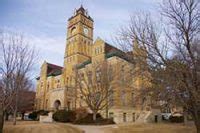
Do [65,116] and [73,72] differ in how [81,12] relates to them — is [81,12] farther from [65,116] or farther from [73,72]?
[65,116]

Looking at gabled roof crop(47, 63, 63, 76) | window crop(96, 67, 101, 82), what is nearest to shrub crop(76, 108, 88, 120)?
window crop(96, 67, 101, 82)

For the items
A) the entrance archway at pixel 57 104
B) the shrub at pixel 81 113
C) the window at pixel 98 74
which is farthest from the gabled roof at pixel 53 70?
the window at pixel 98 74

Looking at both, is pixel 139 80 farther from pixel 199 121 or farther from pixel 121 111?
pixel 121 111

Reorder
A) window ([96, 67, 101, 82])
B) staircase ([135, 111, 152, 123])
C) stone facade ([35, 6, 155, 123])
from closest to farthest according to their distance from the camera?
window ([96, 67, 101, 82]) < stone facade ([35, 6, 155, 123]) < staircase ([135, 111, 152, 123])

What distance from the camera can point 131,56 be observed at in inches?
567

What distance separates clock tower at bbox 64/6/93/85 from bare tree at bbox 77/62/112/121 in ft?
71.7

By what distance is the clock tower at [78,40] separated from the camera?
64.0 meters

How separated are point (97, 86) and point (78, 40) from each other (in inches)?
1097

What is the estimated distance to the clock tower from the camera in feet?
210

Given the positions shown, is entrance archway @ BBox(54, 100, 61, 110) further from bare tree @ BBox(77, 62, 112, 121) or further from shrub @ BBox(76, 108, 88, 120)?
bare tree @ BBox(77, 62, 112, 121)

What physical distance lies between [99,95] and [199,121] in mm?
25868

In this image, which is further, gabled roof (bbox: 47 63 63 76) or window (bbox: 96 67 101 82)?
gabled roof (bbox: 47 63 63 76)

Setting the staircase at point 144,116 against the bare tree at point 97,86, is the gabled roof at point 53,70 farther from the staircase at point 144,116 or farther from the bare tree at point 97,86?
the staircase at point 144,116

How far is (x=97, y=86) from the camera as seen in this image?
3966 cm
